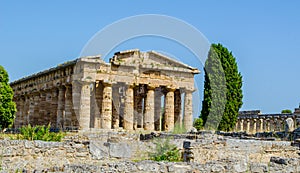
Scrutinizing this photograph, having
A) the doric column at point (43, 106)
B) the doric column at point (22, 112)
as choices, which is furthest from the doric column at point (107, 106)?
the doric column at point (22, 112)

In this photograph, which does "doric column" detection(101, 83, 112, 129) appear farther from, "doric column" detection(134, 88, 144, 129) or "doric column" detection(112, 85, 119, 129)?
"doric column" detection(134, 88, 144, 129)

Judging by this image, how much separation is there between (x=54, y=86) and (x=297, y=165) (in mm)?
37330

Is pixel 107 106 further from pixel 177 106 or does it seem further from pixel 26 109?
pixel 26 109

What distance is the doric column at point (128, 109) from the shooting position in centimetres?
4359

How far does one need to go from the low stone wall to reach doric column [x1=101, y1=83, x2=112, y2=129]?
Answer: 24.8 metres

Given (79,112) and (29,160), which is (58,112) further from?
(29,160)

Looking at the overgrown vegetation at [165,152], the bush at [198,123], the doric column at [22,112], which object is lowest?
the overgrown vegetation at [165,152]

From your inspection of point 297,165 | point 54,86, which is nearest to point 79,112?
point 54,86

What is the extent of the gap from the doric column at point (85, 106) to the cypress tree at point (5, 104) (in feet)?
31.5

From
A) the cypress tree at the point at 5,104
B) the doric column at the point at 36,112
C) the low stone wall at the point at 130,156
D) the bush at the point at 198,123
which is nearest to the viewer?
the low stone wall at the point at 130,156

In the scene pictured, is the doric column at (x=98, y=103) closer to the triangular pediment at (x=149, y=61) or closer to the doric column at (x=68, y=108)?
the doric column at (x=68, y=108)

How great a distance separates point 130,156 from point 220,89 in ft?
103

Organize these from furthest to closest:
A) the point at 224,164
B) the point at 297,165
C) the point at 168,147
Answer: the point at 168,147 < the point at 297,165 < the point at 224,164

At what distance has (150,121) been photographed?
4475cm
